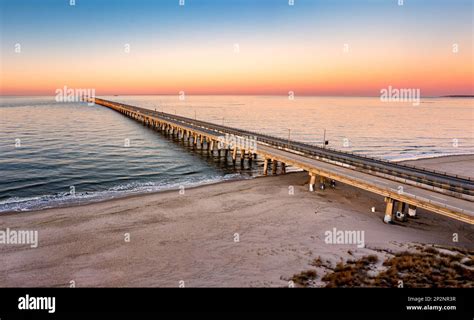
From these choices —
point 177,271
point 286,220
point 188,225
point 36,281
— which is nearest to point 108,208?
point 188,225

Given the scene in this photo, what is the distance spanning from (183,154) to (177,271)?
114 ft

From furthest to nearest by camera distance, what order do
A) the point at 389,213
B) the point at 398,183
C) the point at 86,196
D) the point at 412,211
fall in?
the point at 86,196 → the point at 398,183 → the point at 412,211 → the point at 389,213

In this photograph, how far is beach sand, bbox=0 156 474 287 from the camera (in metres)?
13.7

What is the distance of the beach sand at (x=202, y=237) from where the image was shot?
13.7 m

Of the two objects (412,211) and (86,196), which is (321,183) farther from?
(86,196)

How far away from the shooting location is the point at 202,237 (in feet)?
58.2

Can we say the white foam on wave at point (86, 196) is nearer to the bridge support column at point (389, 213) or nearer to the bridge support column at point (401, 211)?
the bridge support column at point (389, 213)

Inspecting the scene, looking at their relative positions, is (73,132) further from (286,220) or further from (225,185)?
(286,220)

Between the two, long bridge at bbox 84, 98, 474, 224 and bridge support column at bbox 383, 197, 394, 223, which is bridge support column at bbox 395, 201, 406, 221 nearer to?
long bridge at bbox 84, 98, 474, 224

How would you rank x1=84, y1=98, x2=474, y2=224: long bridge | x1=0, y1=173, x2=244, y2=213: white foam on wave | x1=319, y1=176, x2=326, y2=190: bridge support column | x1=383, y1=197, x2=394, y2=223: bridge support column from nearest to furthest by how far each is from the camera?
x1=84, y1=98, x2=474, y2=224: long bridge, x1=383, y1=197, x2=394, y2=223: bridge support column, x1=0, y1=173, x2=244, y2=213: white foam on wave, x1=319, y1=176, x2=326, y2=190: bridge support column

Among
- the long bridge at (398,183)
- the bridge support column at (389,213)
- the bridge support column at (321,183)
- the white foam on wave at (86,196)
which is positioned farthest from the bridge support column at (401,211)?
the white foam on wave at (86,196)

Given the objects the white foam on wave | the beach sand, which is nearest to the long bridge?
the beach sand

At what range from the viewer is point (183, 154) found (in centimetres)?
4791

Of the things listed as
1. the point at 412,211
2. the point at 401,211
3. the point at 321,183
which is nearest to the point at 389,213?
the point at 401,211
